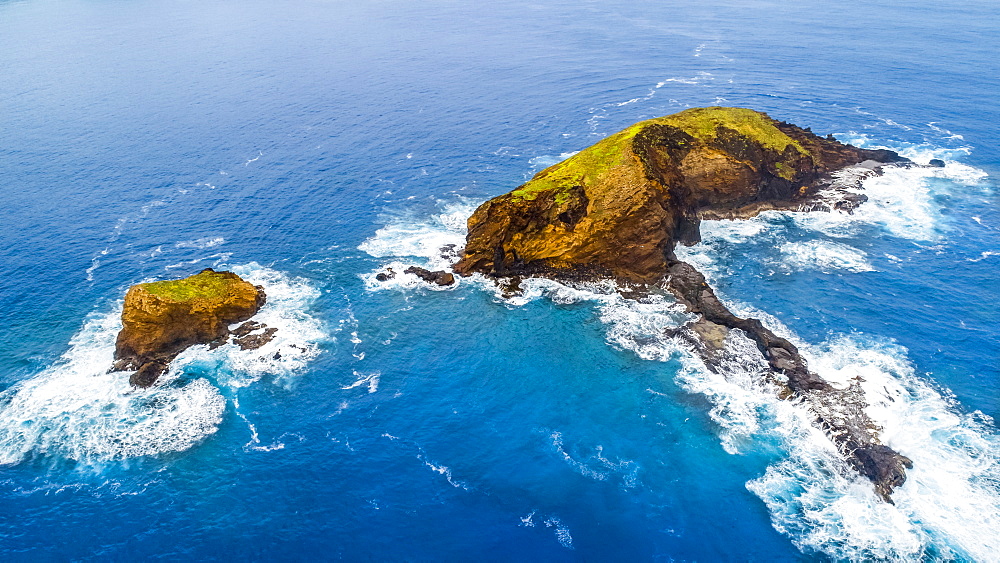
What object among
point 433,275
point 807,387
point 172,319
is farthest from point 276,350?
point 807,387

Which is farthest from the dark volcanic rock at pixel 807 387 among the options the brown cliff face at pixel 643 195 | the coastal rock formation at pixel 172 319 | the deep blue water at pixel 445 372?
the coastal rock formation at pixel 172 319

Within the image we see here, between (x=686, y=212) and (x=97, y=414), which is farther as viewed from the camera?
(x=686, y=212)

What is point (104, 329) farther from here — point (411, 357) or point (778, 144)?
point (778, 144)

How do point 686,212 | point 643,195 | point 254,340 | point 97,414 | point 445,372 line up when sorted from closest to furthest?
point 97,414 → point 445,372 → point 254,340 → point 643,195 → point 686,212

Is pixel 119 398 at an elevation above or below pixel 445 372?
above

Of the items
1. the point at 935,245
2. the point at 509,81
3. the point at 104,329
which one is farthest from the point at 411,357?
Answer: the point at 509,81

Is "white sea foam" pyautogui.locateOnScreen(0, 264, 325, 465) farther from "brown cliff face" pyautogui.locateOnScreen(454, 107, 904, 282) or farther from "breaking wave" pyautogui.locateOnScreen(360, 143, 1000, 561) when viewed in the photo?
"brown cliff face" pyautogui.locateOnScreen(454, 107, 904, 282)

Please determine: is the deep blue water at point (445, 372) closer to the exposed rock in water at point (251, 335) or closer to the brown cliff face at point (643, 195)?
the exposed rock in water at point (251, 335)

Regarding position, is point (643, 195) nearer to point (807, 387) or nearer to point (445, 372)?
point (807, 387)
